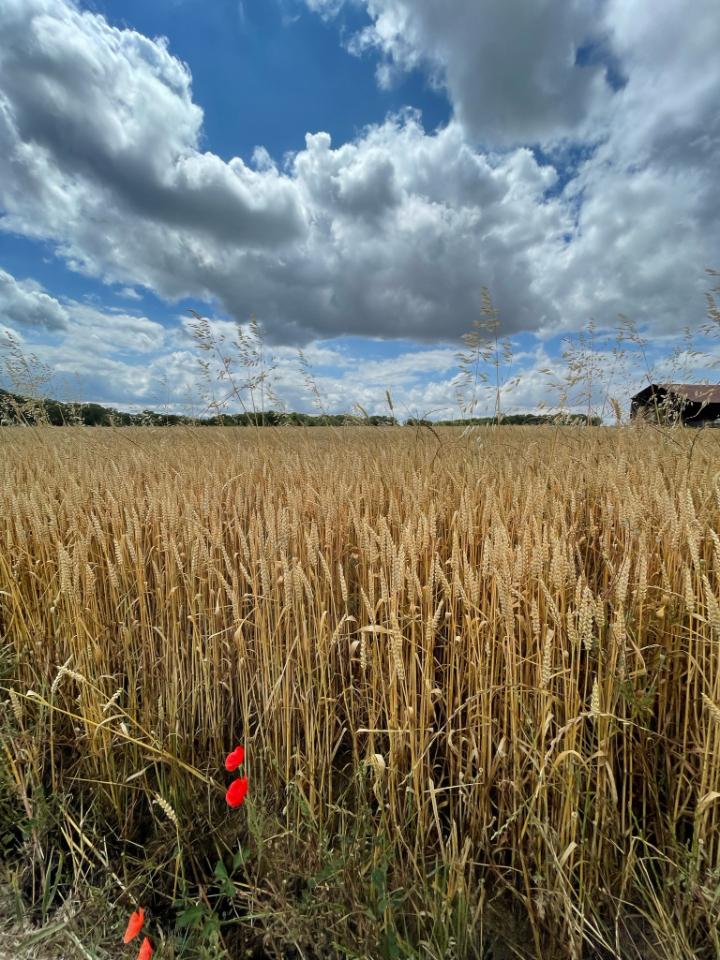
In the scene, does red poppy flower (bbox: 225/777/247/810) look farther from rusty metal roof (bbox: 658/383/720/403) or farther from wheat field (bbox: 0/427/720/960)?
rusty metal roof (bbox: 658/383/720/403)

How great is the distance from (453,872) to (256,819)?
0.44 m

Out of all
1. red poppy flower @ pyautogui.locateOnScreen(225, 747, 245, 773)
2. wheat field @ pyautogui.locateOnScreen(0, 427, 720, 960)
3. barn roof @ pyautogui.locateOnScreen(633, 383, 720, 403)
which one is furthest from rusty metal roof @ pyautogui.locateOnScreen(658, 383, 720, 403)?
red poppy flower @ pyautogui.locateOnScreen(225, 747, 245, 773)

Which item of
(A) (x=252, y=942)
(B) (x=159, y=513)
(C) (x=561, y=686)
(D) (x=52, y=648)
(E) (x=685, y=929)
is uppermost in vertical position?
(B) (x=159, y=513)

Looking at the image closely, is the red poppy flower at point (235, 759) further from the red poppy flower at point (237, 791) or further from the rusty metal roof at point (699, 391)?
the rusty metal roof at point (699, 391)

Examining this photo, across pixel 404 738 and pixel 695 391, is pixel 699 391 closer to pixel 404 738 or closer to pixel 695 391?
pixel 695 391

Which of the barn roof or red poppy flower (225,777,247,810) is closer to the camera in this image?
red poppy flower (225,777,247,810)

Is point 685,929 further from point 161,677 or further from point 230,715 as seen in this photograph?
point 161,677

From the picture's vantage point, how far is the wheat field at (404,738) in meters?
0.89

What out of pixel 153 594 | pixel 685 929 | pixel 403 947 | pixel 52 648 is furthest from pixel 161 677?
pixel 685 929

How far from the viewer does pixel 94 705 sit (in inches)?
50.8

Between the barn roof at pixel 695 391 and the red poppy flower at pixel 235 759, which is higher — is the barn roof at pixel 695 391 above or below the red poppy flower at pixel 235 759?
above

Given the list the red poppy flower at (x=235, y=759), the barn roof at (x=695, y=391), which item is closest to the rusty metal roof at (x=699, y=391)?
the barn roof at (x=695, y=391)

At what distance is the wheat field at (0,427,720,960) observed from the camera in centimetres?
89

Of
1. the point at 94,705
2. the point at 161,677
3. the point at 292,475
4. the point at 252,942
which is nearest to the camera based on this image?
the point at 252,942
